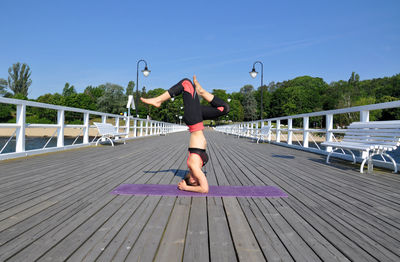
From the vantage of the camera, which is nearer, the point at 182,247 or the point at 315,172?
the point at 182,247

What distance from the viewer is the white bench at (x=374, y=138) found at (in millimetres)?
4023

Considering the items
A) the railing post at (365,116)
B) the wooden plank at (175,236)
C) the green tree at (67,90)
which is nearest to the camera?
the wooden plank at (175,236)

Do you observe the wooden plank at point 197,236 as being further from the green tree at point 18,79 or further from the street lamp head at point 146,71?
the green tree at point 18,79

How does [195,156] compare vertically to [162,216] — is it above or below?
above

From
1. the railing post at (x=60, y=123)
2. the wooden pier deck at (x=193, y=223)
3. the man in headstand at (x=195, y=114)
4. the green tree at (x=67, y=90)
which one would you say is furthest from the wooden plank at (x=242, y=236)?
the green tree at (x=67, y=90)

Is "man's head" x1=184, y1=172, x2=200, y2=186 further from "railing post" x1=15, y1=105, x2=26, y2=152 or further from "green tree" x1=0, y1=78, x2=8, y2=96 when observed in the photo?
"green tree" x1=0, y1=78, x2=8, y2=96

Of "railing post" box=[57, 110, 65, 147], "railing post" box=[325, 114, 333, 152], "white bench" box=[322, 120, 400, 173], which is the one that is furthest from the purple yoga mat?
"railing post" box=[57, 110, 65, 147]

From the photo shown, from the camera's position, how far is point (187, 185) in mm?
3047

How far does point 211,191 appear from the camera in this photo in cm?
300

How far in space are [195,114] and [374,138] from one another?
3.52m

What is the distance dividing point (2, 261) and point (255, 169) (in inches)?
154

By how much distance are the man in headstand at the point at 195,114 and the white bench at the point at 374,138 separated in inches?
110

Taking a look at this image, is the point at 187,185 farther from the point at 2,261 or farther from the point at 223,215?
the point at 2,261

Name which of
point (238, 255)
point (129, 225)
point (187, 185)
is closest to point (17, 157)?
point (187, 185)
